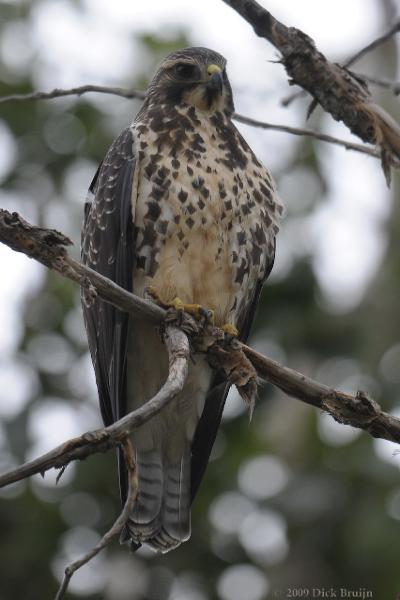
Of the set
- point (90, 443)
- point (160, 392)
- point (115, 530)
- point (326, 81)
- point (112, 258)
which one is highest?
point (326, 81)

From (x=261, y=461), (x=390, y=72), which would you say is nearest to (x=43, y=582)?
(x=261, y=461)

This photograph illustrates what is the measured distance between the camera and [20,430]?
663 cm

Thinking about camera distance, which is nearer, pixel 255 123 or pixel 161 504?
pixel 255 123

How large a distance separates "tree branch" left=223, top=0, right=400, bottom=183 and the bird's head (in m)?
1.24

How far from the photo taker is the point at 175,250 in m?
4.77

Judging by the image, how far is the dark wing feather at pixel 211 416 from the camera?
17.4ft

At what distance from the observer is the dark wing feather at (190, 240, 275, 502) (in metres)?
5.30

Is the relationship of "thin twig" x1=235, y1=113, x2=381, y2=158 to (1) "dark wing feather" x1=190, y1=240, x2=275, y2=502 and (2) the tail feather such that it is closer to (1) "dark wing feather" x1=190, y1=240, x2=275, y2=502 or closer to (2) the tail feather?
(1) "dark wing feather" x1=190, y1=240, x2=275, y2=502

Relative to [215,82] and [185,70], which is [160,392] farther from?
[185,70]

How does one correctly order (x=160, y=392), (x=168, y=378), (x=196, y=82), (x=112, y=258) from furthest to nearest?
(x=196, y=82)
(x=112, y=258)
(x=168, y=378)
(x=160, y=392)

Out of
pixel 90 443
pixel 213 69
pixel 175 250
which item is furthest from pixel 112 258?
pixel 90 443

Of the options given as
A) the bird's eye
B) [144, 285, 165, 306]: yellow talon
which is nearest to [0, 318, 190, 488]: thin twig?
[144, 285, 165, 306]: yellow talon

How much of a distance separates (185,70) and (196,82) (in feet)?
0.44

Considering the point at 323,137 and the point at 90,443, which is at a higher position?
the point at 323,137
